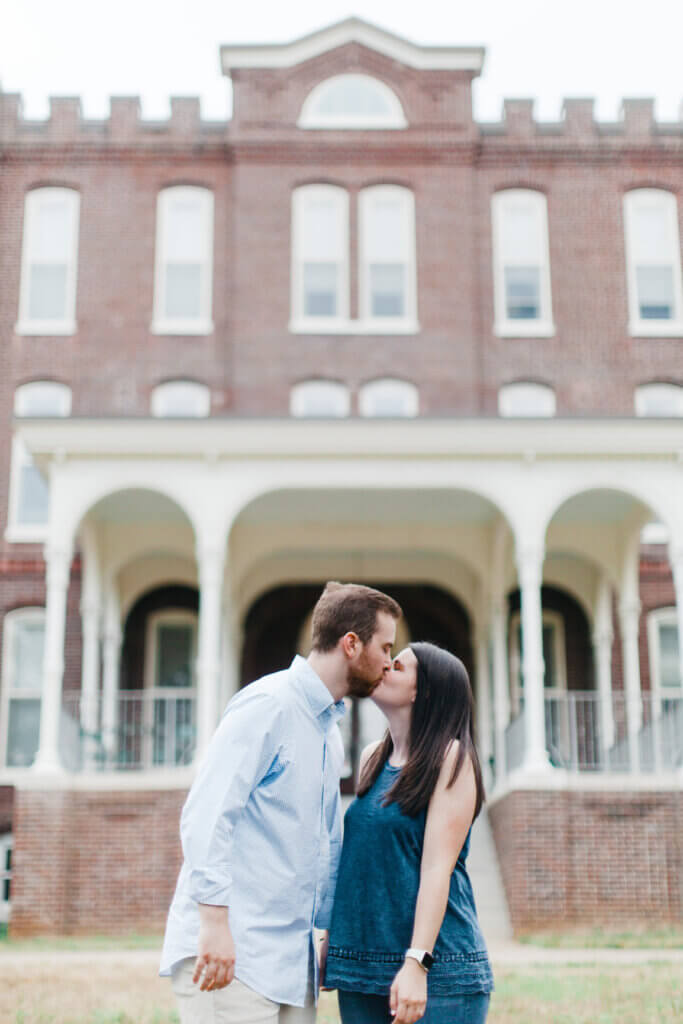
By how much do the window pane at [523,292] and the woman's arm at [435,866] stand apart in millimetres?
17708

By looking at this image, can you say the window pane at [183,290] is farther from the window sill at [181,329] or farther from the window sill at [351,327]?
the window sill at [351,327]

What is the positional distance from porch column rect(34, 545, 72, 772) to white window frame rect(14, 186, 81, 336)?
6.97 meters

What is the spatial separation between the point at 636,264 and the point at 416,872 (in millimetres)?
18794

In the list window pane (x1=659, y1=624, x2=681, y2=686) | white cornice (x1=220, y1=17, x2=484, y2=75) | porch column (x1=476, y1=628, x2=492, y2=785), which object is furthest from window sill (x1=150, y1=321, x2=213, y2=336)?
window pane (x1=659, y1=624, x2=681, y2=686)

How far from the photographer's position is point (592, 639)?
19.2m

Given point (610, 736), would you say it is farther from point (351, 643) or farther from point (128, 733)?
point (351, 643)

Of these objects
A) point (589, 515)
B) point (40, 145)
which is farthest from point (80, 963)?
point (40, 145)

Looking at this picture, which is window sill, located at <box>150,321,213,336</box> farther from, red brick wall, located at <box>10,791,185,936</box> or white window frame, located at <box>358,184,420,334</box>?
red brick wall, located at <box>10,791,185,936</box>

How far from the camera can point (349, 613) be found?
13.1ft

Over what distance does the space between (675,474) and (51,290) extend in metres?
11.2

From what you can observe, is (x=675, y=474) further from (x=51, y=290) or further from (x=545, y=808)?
(x=51, y=290)

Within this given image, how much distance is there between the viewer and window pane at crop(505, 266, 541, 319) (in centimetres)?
2111

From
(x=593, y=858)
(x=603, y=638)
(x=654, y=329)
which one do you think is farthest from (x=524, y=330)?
(x=593, y=858)

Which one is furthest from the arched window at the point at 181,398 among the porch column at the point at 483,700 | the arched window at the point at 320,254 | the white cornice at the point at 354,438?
the porch column at the point at 483,700
